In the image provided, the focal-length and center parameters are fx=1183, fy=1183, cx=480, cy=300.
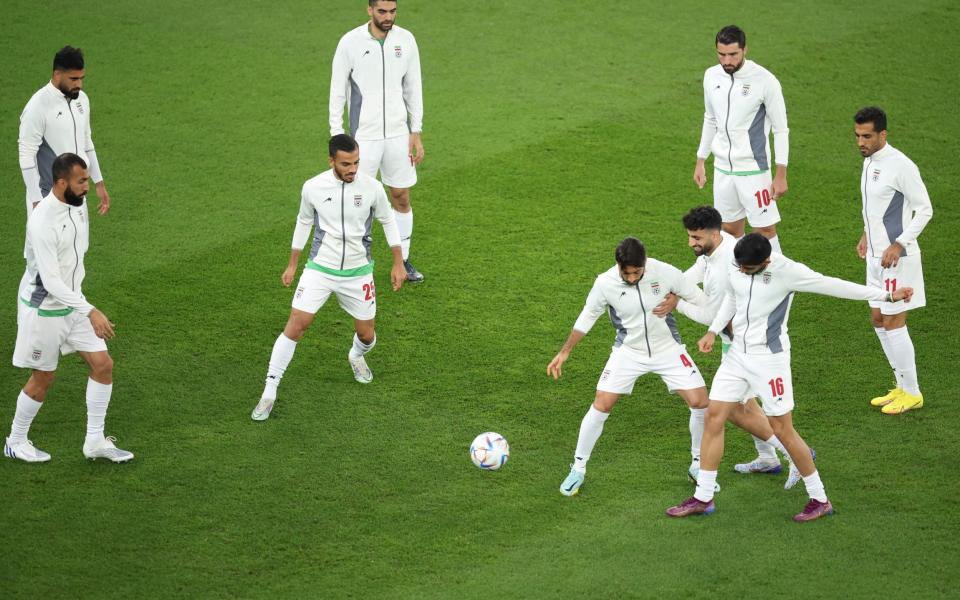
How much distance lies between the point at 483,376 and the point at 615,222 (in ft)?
10.2

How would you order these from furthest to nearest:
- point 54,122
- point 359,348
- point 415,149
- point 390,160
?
point 415,149, point 390,160, point 54,122, point 359,348

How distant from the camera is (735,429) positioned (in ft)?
29.7

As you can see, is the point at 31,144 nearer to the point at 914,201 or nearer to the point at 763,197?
the point at 763,197

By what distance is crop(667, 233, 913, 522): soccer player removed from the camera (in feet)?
24.7

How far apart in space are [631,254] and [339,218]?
255 centimetres

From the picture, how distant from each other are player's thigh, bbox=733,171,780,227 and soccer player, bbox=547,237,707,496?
8.29 ft

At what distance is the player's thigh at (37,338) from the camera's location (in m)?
8.10

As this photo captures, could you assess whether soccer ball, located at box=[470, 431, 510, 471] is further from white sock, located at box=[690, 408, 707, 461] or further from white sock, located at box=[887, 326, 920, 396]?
white sock, located at box=[887, 326, 920, 396]

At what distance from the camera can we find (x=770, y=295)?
24.8 ft

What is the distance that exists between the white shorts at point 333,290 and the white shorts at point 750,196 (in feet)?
10.4

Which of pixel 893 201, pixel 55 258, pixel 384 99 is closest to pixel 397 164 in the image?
pixel 384 99

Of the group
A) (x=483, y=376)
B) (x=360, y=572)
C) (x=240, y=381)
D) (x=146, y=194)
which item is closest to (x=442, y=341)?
(x=483, y=376)

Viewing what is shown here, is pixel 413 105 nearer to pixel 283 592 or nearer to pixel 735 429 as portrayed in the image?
pixel 735 429

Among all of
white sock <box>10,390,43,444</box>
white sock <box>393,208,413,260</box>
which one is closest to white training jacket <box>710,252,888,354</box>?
white sock <box>393,208,413,260</box>
